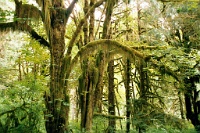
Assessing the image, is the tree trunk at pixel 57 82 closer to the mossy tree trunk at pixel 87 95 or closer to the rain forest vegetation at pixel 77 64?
the rain forest vegetation at pixel 77 64

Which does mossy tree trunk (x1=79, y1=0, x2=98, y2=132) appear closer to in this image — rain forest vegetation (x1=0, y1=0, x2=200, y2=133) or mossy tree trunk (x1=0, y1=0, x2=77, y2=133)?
rain forest vegetation (x1=0, y1=0, x2=200, y2=133)

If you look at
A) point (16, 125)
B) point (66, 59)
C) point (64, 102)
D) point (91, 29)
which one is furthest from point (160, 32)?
point (16, 125)

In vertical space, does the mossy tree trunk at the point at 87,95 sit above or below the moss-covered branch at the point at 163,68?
below

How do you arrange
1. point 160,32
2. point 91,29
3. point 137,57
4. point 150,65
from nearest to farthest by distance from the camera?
1. point 137,57
2. point 150,65
3. point 91,29
4. point 160,32

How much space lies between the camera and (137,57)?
7219 millimetres

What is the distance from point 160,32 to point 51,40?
15.9ft

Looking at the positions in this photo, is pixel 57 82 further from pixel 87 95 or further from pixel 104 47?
pixel 87 95

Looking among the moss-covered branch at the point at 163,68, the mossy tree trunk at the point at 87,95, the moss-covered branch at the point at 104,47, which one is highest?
the moss-covered branch at the point at 104,47

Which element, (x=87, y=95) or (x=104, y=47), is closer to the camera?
(x=104, y=47)

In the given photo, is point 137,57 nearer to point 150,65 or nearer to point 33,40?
point 150,65

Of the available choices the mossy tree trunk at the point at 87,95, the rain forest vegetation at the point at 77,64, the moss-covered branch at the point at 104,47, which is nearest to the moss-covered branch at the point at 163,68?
the rain forest vegetation at the point at 77,64

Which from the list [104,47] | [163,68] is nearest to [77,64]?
[104,47]

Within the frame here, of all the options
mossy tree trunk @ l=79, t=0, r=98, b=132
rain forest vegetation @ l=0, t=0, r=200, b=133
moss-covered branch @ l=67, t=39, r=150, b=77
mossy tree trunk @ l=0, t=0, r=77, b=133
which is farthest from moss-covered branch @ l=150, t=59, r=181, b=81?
mossy tree trunk @ l=0, t=0, r=77, b=133

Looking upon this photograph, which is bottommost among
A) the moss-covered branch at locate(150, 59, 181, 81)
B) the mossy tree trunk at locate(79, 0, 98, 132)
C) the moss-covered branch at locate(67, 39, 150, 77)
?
the mossy tree trunk at locate(79, 0, 98, 132)
